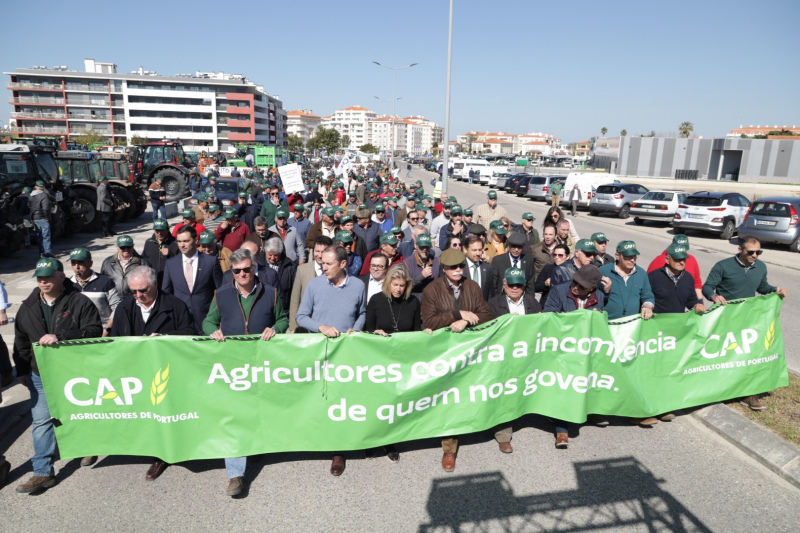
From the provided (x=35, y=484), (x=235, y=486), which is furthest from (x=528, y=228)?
(x=35, y=484)

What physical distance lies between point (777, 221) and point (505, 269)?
13.8m

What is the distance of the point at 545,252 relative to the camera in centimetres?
715

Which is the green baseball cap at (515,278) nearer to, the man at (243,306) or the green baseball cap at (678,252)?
the green baseball cap at (678,252)

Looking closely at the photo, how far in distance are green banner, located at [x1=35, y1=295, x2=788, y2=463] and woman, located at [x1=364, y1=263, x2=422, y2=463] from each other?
11.6 inches

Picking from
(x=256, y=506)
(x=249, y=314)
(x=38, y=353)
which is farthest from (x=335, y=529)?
(x=38, y=353)

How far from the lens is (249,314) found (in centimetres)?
466

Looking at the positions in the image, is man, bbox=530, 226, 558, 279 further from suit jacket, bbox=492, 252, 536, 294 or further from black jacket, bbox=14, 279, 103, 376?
black jacket, bbox=14, 279, 103, 376

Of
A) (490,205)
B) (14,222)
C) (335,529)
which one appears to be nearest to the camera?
(335,529)

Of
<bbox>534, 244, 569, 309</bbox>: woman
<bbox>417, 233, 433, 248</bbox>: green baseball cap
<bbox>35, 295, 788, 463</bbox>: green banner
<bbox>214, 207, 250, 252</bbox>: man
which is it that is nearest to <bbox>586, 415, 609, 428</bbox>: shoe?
<bbox>35, 295, 788, 463</bbox>: green banner

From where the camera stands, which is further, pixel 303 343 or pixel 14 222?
pixel 14 222

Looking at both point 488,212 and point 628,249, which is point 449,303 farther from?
point 488,212

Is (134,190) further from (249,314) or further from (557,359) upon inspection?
(557,359)

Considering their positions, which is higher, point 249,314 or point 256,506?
point 249,314

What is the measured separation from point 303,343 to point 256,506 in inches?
51.5
